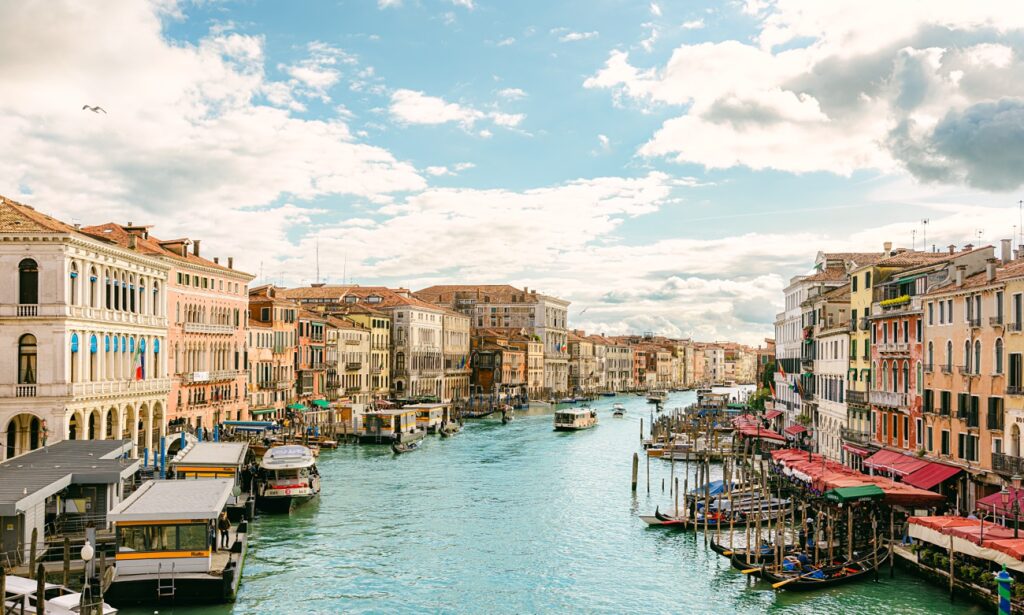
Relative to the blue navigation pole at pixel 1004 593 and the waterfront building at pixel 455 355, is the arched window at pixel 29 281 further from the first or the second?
the waterfront building at pixel 455 355

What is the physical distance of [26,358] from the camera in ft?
77.8

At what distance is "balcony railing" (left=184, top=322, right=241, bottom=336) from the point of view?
1448 inches

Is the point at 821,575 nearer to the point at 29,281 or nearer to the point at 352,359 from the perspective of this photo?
the point at 29,281

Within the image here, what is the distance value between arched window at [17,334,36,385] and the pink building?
27.0ft

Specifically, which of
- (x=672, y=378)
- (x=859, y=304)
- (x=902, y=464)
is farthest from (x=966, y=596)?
(x=672, y=378)

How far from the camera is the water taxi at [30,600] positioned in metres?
12.4

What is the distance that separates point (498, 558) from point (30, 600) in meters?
9.95

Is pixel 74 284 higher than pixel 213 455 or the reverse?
higher

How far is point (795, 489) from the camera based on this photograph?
26.3 meters

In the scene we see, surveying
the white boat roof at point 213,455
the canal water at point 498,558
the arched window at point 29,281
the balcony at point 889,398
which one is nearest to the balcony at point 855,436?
the balcony at point 889,398

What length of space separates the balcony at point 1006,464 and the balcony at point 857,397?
24.3 feet

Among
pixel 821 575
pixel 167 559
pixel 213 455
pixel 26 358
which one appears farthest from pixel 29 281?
pixel 821 575

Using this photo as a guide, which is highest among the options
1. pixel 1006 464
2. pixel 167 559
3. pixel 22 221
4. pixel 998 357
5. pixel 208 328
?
pixel 22 221

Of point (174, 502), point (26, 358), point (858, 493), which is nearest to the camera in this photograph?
point (174, 502)
